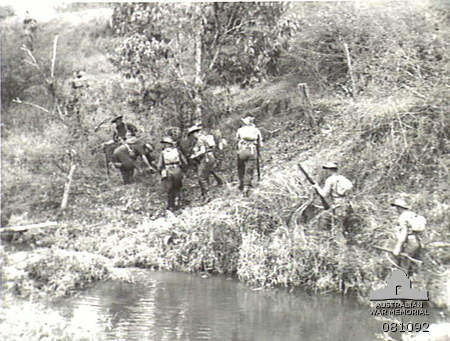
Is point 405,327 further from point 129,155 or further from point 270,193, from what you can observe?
point 129,155

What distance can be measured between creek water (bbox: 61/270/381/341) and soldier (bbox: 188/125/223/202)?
9.78 feet

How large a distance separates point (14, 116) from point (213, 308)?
9656mm

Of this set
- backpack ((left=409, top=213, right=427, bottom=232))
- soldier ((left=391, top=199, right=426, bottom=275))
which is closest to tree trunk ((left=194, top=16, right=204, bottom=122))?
soldier ((left=391, top=199, right=426, bottom=275))

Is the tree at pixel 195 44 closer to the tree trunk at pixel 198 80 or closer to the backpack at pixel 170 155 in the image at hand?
the tree trunk at pixel 198 80

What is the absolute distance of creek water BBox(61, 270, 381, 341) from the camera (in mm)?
8102

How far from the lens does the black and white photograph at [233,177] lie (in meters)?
8.89

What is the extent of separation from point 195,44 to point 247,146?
3.05m

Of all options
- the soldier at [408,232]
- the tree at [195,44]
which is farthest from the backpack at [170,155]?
the soldier at [408,232]

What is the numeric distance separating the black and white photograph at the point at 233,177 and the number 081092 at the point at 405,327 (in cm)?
3

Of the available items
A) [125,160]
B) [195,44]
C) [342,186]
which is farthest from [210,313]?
[195,44]

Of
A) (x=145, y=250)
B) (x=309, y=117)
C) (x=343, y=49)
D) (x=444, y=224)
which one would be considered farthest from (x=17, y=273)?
(x=343, y=49)

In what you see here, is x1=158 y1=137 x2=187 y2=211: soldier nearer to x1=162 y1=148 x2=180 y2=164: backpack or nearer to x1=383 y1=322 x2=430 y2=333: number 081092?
x1=162 y1=148 x2=180 y2=164: backpack

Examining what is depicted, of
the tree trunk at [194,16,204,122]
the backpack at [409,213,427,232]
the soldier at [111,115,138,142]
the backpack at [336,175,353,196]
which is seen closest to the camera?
the backpack at [409,213,427,232]

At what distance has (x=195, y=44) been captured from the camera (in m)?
13.7
